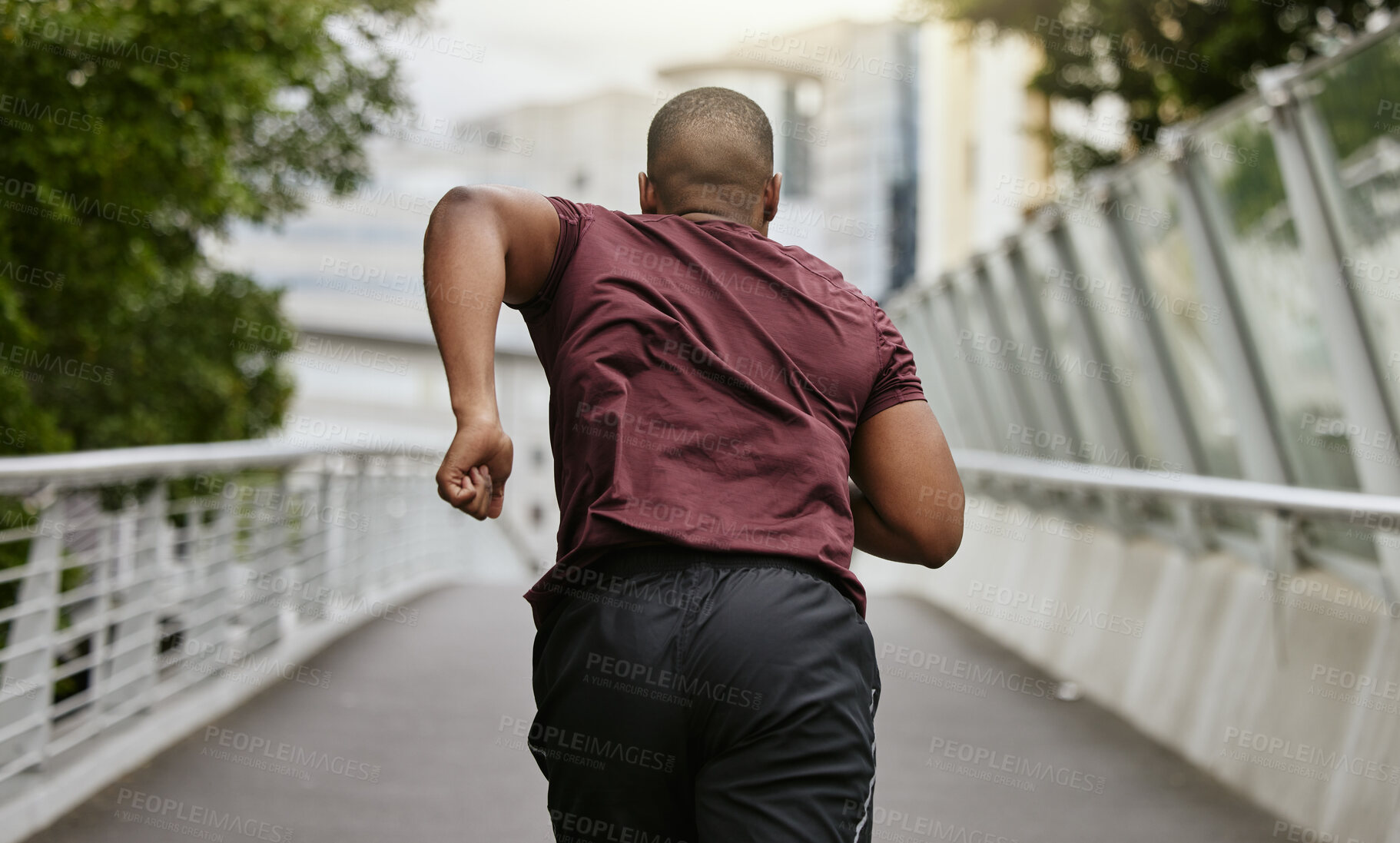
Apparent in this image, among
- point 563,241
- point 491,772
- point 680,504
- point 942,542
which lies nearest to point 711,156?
point 563,241

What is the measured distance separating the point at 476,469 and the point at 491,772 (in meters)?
4.19

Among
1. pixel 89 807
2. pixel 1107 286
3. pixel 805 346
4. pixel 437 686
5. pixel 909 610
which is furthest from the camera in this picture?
pixel 909 610

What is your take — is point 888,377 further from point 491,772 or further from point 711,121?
point 491,772

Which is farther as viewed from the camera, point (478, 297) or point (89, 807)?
point (89, 807)

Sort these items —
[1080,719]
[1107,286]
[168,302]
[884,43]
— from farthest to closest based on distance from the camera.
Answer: [884,43]
[168,302]
[1107,286]
[1080,719]

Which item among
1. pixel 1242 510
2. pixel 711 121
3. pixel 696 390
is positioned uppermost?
pixel 711 121

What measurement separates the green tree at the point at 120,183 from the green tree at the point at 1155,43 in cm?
636

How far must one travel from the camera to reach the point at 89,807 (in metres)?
5.17

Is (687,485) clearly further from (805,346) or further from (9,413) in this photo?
(9,413)

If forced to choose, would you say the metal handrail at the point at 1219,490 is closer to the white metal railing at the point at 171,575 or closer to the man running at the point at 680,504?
the man running at the point at 680,504

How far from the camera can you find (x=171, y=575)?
22.0ft

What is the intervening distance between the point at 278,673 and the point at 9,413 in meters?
3.64

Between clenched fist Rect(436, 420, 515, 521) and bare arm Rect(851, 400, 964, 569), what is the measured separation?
58cm

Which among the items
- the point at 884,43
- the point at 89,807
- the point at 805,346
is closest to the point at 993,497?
the point at 89,807
